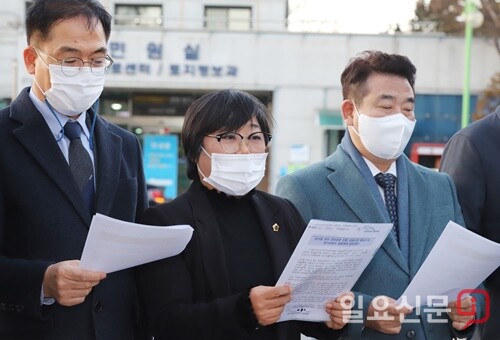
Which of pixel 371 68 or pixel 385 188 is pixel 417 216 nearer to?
pixel 385 188

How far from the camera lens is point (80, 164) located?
102 inches

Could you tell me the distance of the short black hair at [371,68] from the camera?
306 centimetres

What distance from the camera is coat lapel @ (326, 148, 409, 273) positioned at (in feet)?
9.55

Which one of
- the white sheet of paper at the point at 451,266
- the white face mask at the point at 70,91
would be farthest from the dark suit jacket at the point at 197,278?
the white face mask at the point at 70,91

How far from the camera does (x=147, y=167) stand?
19219 millimetres

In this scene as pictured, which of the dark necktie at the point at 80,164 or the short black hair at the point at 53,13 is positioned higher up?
the short black hair at the point at 53,13

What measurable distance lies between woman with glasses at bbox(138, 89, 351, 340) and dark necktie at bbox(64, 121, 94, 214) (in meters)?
0.23

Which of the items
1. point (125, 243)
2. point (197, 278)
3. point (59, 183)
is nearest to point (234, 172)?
point (197, 278)

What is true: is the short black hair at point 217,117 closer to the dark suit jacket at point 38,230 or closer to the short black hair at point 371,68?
the dark suit jacket at point 38,230

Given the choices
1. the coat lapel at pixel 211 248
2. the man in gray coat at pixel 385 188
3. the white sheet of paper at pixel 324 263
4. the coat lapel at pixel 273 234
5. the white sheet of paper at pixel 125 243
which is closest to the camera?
the white sheet of paper at pixel 125 243

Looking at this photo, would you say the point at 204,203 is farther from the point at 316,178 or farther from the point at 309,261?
the point at 316,178

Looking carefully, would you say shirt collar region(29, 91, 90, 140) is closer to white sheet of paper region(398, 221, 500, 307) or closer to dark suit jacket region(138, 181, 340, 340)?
dark suit jacket region(138, 181, 340, 340)

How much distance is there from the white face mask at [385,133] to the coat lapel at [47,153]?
4.22 ft

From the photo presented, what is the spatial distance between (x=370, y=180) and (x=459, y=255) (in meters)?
0.62
